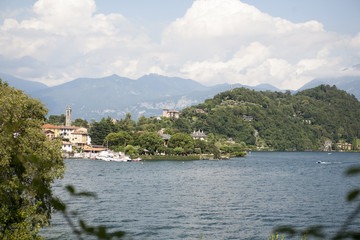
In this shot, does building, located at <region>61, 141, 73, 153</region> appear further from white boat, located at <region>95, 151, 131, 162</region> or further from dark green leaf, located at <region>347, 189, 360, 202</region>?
dark green leaf, located at <region>347, 189, 360, 202</region>

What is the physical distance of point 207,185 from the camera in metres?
52.0

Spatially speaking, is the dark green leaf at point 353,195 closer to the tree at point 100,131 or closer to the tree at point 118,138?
the tree at point 118,138

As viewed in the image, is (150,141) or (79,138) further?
(79,138)

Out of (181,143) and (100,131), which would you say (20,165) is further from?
(100,131)

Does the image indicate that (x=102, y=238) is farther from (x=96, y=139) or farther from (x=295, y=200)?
(x=96, y=139)

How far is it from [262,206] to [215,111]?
162 m

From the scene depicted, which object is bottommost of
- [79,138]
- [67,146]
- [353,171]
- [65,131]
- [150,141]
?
[67,146]

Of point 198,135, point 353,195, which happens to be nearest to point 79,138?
point 198,135

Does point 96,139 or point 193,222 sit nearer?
point 193,222

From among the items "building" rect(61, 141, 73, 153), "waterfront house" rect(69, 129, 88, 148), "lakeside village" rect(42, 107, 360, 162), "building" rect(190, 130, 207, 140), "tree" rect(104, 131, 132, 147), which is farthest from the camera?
"building" rect(190, 130, 207, 140)

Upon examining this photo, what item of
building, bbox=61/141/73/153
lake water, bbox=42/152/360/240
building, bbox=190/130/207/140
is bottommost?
lake water, bbox=42/152/360/240

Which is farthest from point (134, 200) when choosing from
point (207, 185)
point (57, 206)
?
point (57, 206)

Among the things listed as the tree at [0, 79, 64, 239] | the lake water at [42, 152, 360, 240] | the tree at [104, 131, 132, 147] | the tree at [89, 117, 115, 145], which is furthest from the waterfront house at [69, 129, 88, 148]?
the tree at [0, 79, 64, 239]

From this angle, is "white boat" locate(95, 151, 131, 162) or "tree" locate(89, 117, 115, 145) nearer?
"white boat" locate(95, 151, 131, 162)
